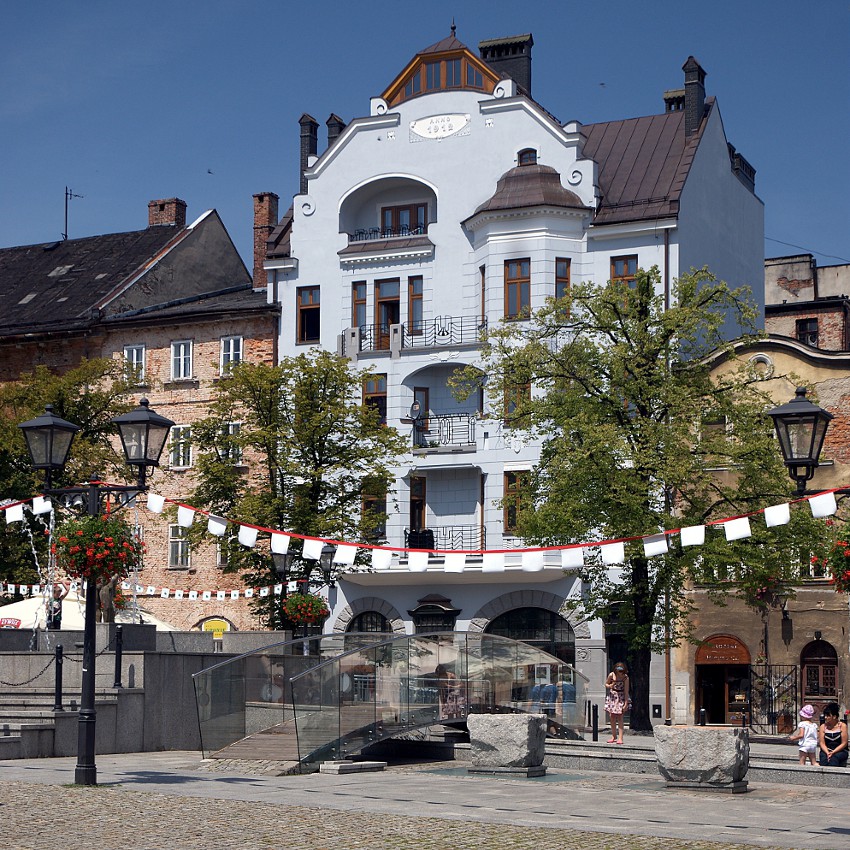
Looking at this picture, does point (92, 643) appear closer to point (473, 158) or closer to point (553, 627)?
point (553, 627)

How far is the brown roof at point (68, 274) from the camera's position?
5350cm

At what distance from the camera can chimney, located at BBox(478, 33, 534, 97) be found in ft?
165

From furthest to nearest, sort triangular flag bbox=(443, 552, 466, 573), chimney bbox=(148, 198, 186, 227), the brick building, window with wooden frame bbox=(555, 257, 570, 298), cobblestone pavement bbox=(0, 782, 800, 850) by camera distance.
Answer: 1. chimney bbox=(148, 198, 186, 227)
2. the brick building
3. window with wooden frame bbox=(555, 257, 570, 298)
4. triangular flag bbox=(443, 552, 466, 573)
5. cobblestone pavement bbox=(0, 782, 800, 850)

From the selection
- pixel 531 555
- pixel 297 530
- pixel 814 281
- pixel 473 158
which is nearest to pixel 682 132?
pixel 473 158

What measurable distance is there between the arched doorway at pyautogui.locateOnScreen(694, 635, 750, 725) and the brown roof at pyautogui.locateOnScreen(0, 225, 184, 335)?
23708 millimetres

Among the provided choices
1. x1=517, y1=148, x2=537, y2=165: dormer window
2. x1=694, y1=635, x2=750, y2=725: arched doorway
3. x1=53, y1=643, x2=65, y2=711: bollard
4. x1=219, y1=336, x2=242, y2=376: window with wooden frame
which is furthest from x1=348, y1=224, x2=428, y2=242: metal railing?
x1=53, y1=643, x2=65, y2=711: bollard

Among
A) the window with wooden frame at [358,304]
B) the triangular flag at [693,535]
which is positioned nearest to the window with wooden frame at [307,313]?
the window with wooden frame at [358,304]

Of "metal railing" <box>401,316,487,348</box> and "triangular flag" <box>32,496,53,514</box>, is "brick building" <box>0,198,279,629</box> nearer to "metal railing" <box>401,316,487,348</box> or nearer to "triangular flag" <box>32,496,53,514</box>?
"metal railing" <box>401,316,487,348</box>

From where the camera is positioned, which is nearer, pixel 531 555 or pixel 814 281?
pixel 531 555

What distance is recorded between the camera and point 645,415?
35219 millimetres

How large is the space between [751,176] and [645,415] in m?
22.0

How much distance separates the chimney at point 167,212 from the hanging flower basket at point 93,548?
129 feet

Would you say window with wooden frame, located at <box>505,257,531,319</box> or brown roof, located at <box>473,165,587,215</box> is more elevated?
brown roof, located at <box>473,165,587,215</box>

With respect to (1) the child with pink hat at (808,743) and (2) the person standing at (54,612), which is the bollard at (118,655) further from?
(1) the child with pink hat at (808,743)
